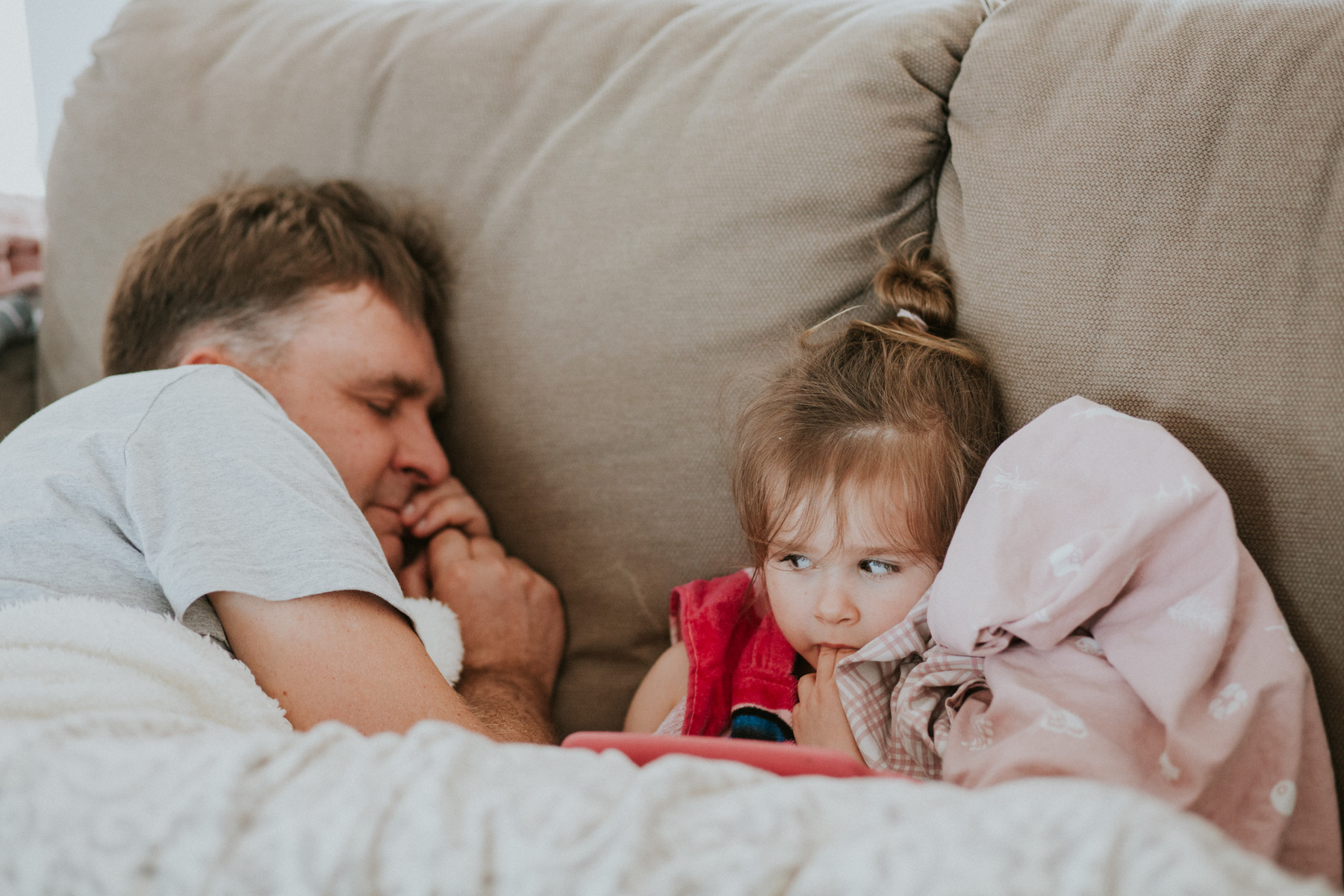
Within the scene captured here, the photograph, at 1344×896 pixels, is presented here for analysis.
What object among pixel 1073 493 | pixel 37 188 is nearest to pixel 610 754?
pixel 1073 493

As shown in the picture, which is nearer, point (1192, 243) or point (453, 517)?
point (1192, 243)

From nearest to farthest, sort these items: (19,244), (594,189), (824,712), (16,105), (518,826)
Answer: (518,826) → (824,712) → (594,189) → (19,244) → (16,105)

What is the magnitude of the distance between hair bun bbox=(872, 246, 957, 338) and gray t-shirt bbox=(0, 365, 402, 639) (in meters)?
0.55

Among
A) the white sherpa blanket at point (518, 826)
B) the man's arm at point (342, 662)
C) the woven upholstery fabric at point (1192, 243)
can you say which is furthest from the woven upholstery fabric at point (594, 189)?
the white sherpa blanket at point (518, 826)

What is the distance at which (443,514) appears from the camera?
1.12m

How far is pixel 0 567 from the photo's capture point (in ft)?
2.39

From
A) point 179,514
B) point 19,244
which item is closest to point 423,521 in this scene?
point 179,514

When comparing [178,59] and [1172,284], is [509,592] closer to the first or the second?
[1172,284]

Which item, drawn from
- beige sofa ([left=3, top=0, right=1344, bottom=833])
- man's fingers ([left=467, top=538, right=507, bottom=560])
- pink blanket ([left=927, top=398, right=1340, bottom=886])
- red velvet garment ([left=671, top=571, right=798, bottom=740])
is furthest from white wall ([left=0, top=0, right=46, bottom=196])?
pink blanket ([left=927, top=398, right=1340, bottom=886])

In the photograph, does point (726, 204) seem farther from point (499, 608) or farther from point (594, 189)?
point (499, 608)

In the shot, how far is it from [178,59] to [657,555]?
1000 millimetres

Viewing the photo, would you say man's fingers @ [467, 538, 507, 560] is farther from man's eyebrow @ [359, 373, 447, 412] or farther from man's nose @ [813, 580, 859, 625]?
man's nose @ [813, 580, 859, 625]

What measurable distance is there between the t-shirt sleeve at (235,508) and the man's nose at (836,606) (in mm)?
389

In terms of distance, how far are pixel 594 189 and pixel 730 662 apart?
0.56 m
